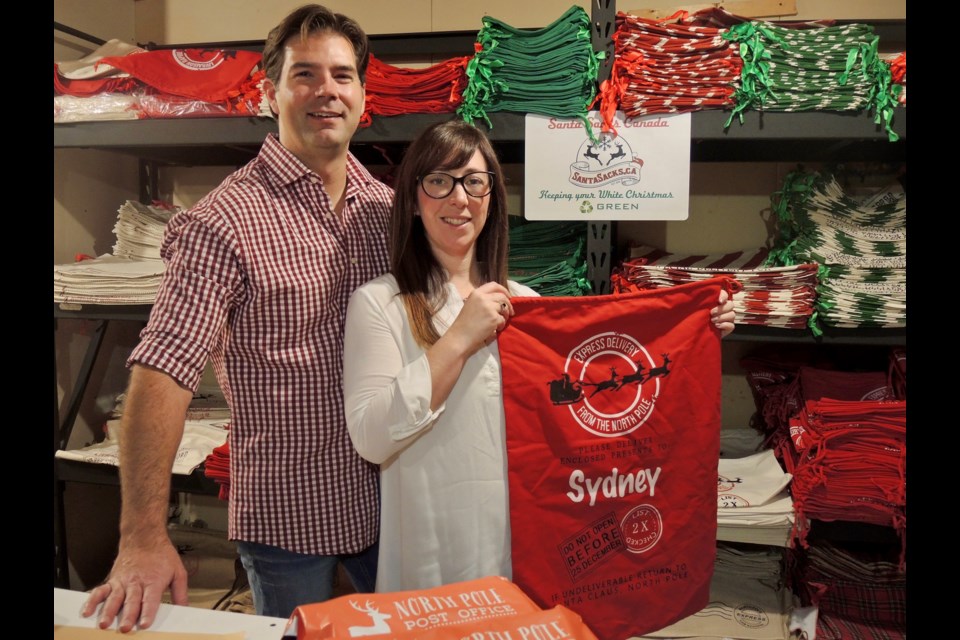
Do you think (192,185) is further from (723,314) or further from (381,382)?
(723,314)

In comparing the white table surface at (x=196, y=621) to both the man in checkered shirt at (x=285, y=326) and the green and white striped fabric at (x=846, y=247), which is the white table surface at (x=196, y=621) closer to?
the man in checkered shirt at (x=285, y=326)

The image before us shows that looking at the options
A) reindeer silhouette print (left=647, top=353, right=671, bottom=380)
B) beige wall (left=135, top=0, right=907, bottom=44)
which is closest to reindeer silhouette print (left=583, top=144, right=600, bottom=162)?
reindeer silhouette print (left=647, top=353, right=671, bottom=380)

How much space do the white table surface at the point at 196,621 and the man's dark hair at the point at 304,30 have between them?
1.04m

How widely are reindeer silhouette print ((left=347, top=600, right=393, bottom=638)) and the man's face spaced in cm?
93

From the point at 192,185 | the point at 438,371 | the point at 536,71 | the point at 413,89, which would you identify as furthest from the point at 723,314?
the point at 192,185

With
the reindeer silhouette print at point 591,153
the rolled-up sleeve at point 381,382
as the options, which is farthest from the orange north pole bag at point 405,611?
the reindeer silhouette print at point 591,153

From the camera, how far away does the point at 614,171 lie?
1.73m

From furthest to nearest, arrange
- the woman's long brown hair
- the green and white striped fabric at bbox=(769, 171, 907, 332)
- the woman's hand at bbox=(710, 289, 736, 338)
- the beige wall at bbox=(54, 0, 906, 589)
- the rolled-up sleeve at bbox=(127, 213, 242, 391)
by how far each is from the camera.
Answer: the beige wall at bbox=(54, 0, 906, 589), the green and white striped fabric at bbox=(769, 171, 907, 332), the woman's hand at bbox=(710, 289, 736, 338), the woman's long brown hair, the rolled-up sleeve at bbox=(127, 213, 242, 391)

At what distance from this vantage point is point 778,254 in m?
2.07

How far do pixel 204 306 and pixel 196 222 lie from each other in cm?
16

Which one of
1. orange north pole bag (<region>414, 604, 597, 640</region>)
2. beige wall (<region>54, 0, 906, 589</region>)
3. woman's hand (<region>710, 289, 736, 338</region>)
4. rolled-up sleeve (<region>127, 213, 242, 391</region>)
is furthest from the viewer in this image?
beige wall (<region>54, 0, 906, 589</region>)

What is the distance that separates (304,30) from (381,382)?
29.1 inches

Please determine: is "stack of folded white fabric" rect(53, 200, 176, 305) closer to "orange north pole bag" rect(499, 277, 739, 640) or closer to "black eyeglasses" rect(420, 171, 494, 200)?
"black eyeglasses" rect(420, 171, 494, 200)

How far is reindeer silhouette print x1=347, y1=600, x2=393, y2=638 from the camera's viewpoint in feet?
2.65
